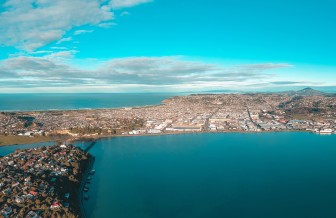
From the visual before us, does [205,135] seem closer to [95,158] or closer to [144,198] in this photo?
[95,158]

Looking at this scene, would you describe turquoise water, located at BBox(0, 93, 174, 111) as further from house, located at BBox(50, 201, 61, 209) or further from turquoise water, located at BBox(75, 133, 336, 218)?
house, located at BBox(50, 201, 61, 209)

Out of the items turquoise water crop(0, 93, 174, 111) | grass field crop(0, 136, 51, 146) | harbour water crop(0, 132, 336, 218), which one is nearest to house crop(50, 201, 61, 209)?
harbour water crop(0, 132, 336, 218)

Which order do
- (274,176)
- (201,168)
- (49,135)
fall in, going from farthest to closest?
(49,135), (201,168), (274,176)

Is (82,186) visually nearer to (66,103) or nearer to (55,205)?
(55,205)

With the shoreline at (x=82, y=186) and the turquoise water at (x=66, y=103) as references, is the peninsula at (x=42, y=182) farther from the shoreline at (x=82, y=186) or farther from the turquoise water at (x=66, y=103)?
the turquoise water at (x=66, y=103)

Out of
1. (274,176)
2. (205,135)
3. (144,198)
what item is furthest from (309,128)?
(144,198)

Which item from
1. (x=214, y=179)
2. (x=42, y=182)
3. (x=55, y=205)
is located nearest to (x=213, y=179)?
(x=214, y=179)

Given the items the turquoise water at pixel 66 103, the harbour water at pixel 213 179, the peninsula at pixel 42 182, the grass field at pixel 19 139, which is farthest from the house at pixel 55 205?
the turquoise water at pixel 66 103
